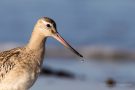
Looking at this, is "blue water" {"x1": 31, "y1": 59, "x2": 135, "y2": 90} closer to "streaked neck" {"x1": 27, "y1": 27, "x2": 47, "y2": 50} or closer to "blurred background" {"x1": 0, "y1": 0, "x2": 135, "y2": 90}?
"blurred background" {"x1": 0, "y1": 0, "x2": 135, "y2": 90}

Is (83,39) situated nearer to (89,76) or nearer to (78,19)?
(78,19)

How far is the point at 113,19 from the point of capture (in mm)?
19156

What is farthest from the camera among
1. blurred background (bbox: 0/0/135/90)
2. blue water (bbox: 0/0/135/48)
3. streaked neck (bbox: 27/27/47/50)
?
blue water (bbox: 0/0/135/48)

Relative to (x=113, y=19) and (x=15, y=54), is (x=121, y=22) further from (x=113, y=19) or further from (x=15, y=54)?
(x=15, y=54)

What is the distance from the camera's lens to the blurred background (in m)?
13.1

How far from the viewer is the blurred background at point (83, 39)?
13.1 metres

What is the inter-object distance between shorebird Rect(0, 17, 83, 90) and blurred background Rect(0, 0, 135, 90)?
7.05 feet

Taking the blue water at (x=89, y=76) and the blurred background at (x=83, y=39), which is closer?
the blue water at (x=89, y=76)

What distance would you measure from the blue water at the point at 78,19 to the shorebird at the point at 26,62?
716 cm

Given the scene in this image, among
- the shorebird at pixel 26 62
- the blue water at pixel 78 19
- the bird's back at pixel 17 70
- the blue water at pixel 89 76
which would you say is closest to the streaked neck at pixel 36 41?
the shorebird at pixel 26 62

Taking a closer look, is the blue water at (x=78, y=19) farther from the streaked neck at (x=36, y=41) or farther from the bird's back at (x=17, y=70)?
the bird's back at (x=17, y=70)

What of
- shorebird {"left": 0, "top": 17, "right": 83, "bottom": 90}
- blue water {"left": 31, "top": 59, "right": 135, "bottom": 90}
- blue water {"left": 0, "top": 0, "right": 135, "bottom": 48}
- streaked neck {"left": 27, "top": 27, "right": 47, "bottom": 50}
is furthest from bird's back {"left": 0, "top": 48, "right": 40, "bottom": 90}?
blue water {"left": 0, "top": 0, "right": 135, "bottom": 48}

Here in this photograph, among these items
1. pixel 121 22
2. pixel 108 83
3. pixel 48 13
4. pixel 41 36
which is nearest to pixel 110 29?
pixel 121 22

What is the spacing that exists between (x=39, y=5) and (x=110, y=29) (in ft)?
9.08
